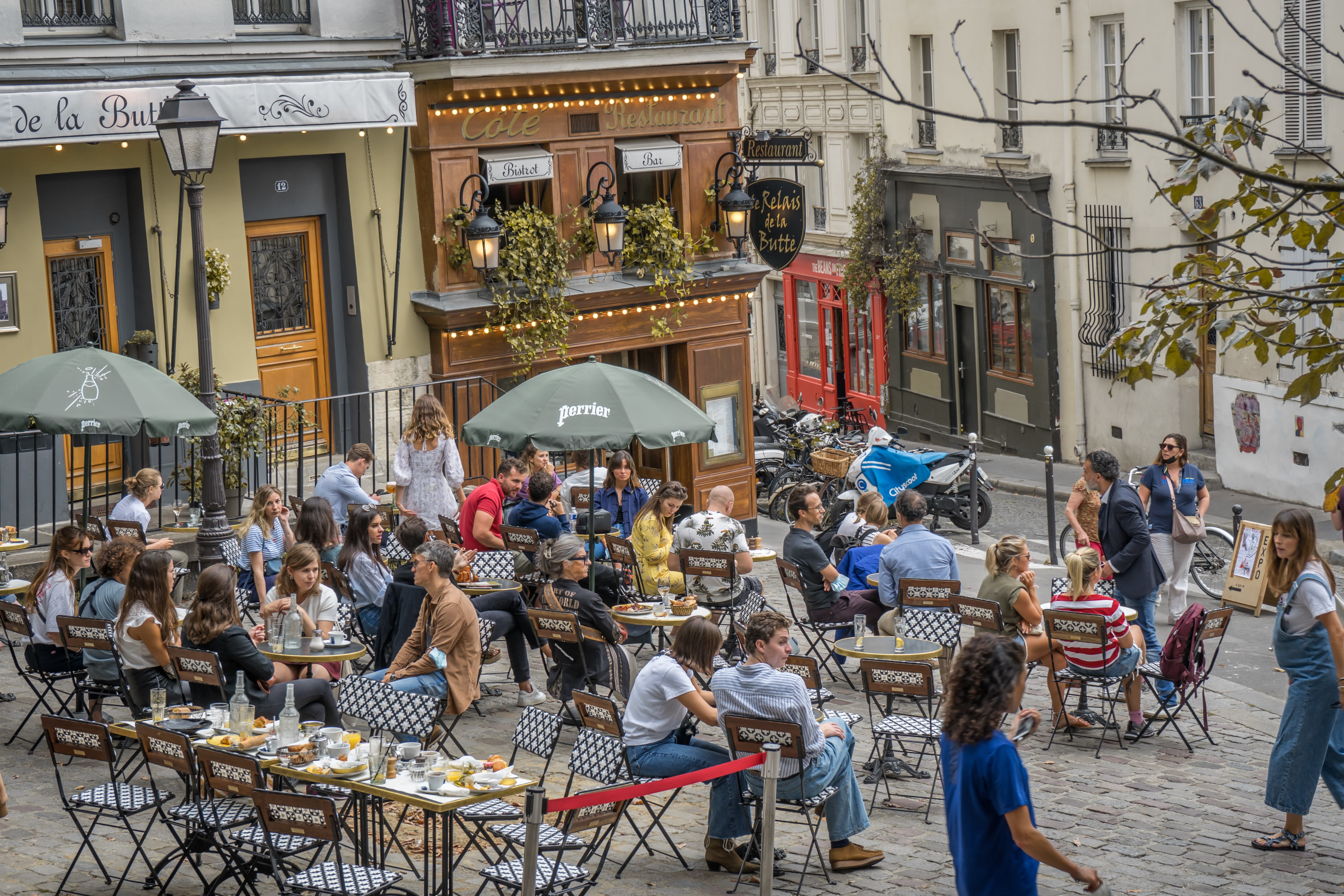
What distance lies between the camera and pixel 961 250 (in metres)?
29.4

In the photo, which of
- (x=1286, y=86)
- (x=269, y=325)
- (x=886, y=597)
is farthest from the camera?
(x=1286, y=86)

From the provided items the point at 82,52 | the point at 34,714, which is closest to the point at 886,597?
Result: the point at 34,714

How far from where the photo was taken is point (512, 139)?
17344 millimetres

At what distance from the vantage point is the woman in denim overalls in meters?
8.17

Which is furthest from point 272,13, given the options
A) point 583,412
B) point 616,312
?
point 583,412

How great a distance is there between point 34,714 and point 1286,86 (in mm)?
16604

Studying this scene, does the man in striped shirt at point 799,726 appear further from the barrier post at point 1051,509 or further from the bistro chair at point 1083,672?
the barrier post at point 1051,509

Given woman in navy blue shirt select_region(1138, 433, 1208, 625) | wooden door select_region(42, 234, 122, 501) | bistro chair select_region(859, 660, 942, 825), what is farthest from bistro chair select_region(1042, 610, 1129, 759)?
wooden door select_region(42, 234, 122, 501)

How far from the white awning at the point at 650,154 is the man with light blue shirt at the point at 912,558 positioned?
7.52 m

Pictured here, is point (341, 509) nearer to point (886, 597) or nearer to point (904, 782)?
point (886, 597)

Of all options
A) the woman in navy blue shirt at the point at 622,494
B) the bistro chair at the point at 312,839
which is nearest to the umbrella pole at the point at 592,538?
the woman in navy blue shirt at the point at 622,494

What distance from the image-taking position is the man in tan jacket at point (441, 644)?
977 cm

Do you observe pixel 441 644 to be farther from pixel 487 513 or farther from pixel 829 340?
pixel 829 340

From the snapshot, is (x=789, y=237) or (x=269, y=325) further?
(x=789, y=237)
